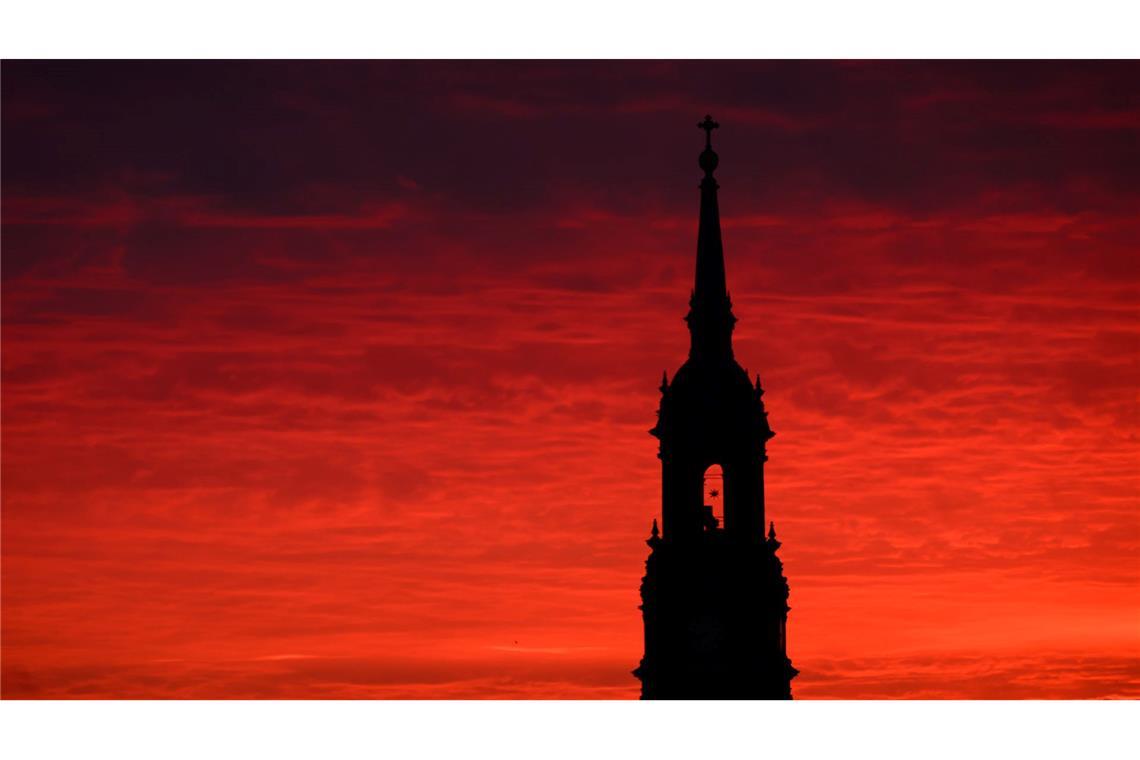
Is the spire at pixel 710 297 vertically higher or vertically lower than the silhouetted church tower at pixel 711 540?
higher

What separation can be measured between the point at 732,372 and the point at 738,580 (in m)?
4.44

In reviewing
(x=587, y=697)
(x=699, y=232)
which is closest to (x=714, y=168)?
(x=699, y=232)

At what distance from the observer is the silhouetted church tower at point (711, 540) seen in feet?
263

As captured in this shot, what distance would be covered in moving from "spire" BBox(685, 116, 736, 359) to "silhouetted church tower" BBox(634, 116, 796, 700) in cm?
2

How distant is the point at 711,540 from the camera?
8025 cm

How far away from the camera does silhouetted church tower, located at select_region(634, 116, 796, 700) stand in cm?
8012

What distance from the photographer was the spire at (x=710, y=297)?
268 feet

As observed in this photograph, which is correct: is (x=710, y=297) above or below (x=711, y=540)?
above

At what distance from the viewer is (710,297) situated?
3231 inches

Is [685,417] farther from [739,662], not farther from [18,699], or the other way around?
[18,699]

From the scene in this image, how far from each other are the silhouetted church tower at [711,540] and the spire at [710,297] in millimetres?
21

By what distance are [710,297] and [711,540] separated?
5.44 metres

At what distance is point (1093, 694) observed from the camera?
68.5 meters

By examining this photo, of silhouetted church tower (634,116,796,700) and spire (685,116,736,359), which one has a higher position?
spire (685,116,736,359)
